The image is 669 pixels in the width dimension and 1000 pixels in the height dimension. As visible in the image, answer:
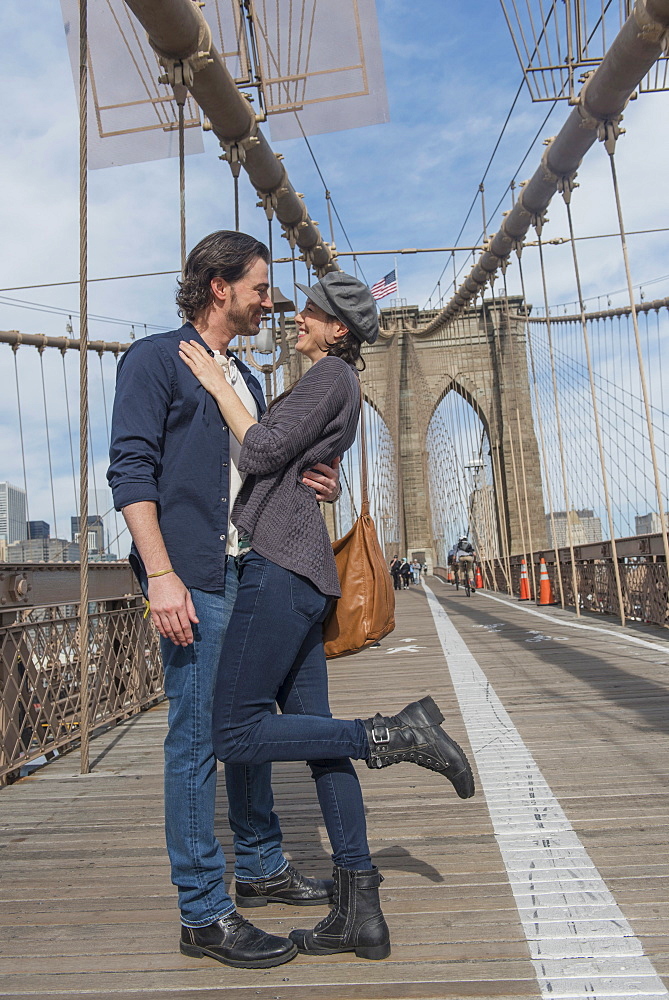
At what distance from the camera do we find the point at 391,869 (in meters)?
1.81

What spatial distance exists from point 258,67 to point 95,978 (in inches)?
216

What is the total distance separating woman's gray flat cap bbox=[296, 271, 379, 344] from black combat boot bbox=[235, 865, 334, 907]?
109 centimetres

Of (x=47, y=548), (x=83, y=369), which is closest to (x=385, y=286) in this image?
(x=47, y=548)

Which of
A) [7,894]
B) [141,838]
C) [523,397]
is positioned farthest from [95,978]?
[523,397]

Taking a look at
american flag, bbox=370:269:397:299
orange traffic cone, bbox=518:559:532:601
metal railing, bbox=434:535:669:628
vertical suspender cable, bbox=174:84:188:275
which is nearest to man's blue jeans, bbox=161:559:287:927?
vertical suspender cable, bbox=174:84:188:275

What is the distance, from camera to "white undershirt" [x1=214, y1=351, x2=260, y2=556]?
1538mm

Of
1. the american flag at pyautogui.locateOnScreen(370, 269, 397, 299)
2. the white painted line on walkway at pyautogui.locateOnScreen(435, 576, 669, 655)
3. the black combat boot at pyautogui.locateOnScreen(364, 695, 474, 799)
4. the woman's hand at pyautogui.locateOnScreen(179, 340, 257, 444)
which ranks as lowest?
the white painted line on walkway at pyautogui.locateOnScreen(435, 576, 669, 655)

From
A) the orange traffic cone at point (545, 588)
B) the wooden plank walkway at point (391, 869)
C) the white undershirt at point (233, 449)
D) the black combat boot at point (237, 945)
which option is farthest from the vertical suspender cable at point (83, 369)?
the orange traffic cone at point (545, 588)

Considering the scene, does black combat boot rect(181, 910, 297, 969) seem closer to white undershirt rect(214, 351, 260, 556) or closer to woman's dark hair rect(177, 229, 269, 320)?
white undershirt rect(214, 351, 260, 556)

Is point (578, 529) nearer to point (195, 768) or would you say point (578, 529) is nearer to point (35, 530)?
point (195, 768)

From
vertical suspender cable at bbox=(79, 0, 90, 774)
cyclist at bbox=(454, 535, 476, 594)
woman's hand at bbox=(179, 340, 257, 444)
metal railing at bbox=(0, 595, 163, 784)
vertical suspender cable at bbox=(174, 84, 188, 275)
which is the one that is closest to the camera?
woman's hand at bbox=(179, 340, 257, 444)

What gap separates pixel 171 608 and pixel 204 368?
44 cm

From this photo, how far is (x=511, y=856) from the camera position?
1822 millimetres

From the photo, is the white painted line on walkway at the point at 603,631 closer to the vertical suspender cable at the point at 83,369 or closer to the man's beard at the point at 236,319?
the vertical suspender cable at the point at 83,369
